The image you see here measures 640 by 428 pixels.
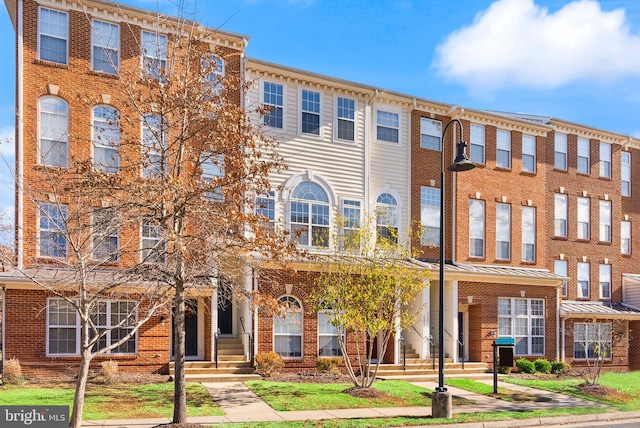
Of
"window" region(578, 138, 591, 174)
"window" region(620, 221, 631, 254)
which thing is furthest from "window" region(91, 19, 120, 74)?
"window" region(620, 221, 631, 254)

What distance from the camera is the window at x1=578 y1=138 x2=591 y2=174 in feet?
97.8

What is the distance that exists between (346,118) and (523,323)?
38.1 feet

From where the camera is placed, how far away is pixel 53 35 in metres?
18.5

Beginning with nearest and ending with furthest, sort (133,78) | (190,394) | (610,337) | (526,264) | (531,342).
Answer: (133,78)
(190,394)
(610,337)
(531,342)
(526,264)

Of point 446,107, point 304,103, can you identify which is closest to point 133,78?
point 304,103

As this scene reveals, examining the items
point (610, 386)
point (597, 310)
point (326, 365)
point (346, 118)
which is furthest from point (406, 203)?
point (597, 310)

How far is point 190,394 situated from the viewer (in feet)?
50.3

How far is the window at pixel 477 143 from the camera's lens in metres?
26.0

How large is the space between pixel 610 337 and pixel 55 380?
19.5 m

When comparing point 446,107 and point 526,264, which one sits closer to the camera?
point 446,107

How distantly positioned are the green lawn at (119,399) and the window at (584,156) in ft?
75.0

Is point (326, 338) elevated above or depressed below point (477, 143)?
below

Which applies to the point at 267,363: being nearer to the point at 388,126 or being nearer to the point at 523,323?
the point at 388,126

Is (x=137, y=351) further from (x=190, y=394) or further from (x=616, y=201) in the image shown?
(x=616, y=201)
